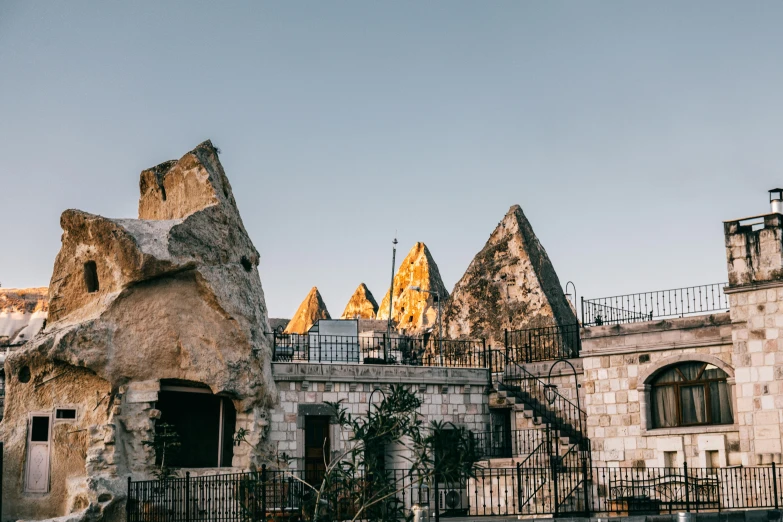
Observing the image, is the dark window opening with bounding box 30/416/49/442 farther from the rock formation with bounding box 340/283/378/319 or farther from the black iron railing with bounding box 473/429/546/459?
the rock formation with bounding box 340/283/378/319

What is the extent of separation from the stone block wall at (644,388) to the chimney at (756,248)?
114 centimetres

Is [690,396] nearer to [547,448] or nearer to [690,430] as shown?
[690,430]

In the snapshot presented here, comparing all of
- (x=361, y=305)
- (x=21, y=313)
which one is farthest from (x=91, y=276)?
(x=361, y=305)

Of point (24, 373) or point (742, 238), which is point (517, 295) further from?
point (24, 373)

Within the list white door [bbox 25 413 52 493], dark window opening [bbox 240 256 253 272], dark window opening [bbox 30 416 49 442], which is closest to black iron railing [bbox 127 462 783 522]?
white door [bbox 25 413 52 493]

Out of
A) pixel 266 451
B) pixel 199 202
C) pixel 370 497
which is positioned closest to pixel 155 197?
pixel 199 202

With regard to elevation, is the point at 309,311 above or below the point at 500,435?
above

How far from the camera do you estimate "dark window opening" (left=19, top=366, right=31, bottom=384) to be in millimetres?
24500

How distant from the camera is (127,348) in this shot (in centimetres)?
2416

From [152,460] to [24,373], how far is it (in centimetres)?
386

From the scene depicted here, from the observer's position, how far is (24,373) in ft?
80.5

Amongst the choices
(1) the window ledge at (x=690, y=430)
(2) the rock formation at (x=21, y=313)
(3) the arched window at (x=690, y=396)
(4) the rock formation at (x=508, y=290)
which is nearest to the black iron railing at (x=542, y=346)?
(4) the rock formation at (x=508, y=290)

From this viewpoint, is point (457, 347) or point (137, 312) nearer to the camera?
point (137, 312)

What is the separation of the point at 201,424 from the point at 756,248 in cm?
1398
